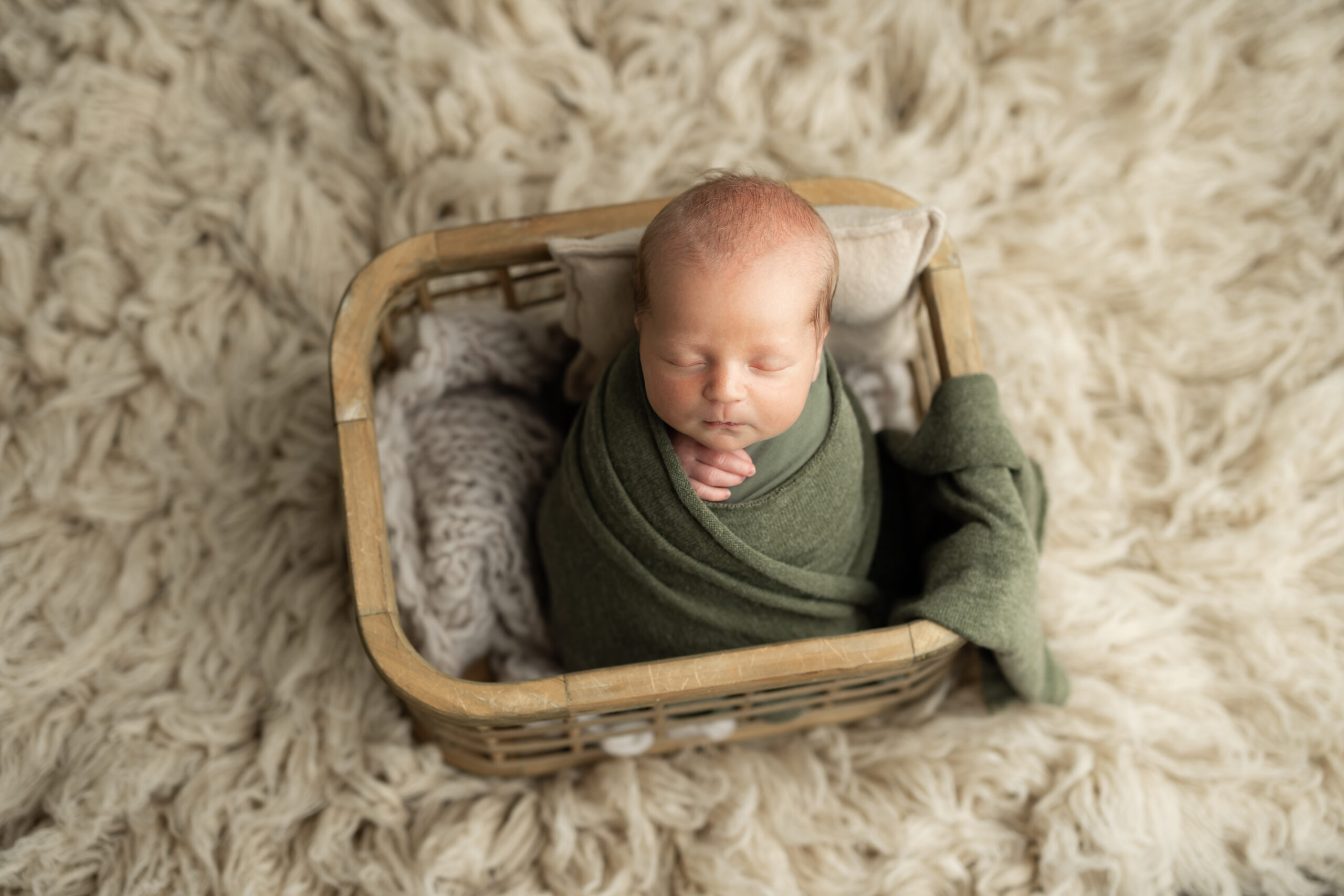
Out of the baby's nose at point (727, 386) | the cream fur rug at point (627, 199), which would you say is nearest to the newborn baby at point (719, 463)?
the baby's nose at point (727, 386)

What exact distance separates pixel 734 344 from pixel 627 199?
1.60ft

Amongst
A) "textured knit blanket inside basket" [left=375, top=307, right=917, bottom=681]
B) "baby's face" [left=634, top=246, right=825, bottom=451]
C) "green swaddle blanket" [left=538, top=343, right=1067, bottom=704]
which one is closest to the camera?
"baby's face" [left=634, top=246, right=825, bottom=451]

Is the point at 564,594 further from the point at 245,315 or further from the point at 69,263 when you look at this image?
the point at 69,263

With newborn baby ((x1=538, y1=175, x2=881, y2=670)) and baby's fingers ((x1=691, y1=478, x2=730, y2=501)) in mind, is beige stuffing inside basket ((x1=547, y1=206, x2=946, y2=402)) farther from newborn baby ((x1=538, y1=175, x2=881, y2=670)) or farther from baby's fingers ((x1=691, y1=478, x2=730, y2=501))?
baby's fingers ((x1=691, y1=478, x2=730, y2=501))

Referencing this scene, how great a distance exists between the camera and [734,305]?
772 mm

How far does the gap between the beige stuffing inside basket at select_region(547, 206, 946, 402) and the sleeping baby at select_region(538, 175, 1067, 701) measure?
61 millimetres

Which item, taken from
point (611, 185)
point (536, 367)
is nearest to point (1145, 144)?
point (611, 185)

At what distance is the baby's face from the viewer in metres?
0.78

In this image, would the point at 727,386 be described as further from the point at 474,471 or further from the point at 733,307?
the point at 474,471

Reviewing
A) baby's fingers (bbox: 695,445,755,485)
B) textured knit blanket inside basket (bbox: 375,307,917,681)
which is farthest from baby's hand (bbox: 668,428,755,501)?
textured knit blanket inside basket (bbox: 375,307,917,681)

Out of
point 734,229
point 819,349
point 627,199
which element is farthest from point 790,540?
point 627,199

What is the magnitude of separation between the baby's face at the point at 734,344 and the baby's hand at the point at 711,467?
37mm

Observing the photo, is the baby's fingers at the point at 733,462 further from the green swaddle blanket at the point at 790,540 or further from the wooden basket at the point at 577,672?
the wooden basket at the point at 577,672

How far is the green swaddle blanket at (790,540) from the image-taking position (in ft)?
2.88
